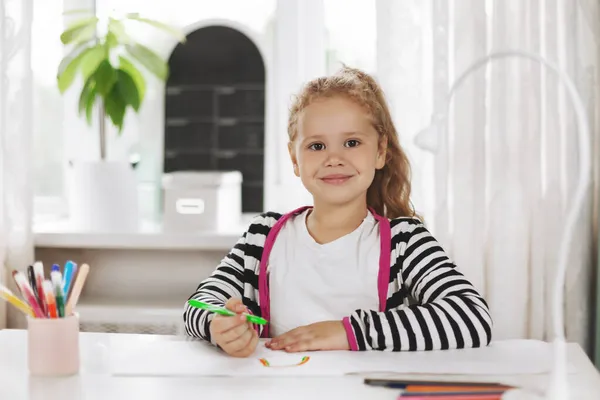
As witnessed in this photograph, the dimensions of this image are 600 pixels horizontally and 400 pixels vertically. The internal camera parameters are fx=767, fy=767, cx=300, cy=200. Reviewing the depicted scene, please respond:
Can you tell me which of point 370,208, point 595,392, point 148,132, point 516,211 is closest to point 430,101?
point 516,211

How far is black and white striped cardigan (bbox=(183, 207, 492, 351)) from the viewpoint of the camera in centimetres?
115

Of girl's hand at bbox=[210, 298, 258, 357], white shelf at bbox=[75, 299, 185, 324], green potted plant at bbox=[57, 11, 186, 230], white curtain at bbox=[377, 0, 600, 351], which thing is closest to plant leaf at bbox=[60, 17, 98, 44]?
green potted plant at bbox=[57, 11, 186, 230]

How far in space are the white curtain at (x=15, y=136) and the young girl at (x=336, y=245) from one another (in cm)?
80

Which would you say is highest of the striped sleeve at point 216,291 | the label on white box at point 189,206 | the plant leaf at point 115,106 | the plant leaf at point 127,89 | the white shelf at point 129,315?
the plant leaf at point 127,89

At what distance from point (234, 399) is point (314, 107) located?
0.67 m

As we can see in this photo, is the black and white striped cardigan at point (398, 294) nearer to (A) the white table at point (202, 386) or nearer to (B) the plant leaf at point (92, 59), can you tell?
(A) the white table at point (202, 386)

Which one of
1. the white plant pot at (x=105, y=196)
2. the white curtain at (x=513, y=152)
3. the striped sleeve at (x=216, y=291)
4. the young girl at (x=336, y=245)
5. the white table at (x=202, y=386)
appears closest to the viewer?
the white table at (x=202, y=386)

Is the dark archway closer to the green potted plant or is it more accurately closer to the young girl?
the green potted plant

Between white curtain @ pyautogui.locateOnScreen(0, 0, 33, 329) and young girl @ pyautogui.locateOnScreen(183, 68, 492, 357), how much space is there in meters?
0.80

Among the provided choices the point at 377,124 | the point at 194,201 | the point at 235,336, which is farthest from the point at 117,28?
the point at 235,336

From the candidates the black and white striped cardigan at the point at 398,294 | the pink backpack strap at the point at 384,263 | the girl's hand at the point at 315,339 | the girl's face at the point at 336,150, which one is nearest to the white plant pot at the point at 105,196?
the black and white striped cardigan at the point at 398,294

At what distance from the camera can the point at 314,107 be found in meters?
1.42

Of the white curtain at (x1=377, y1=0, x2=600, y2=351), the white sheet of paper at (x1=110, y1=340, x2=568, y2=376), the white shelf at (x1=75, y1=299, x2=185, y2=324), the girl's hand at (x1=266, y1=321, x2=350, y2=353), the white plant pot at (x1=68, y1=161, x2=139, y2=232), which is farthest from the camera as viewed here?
the white plant pot at (x1=68, y1=161, x2=139, y2=232)

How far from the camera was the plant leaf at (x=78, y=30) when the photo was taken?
2.09 m
